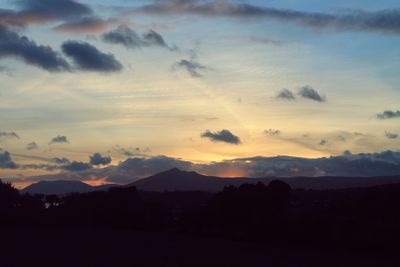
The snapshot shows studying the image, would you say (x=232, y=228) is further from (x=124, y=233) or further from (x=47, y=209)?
(x=47, y=209)

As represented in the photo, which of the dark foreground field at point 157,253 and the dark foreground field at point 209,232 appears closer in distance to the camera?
the dark foreground field at point 157,253

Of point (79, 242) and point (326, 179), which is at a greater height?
point (326, 179)

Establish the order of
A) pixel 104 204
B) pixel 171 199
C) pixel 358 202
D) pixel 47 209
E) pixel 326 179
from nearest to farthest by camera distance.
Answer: pixel 358 202
pixel 104 204
pixel 47 209
pixel 171 199
pixel 326 179

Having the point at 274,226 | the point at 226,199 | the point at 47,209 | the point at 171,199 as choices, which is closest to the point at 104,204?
the point at 47,209

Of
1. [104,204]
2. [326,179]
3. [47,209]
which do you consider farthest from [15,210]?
[326,179]

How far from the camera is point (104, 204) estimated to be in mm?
67125

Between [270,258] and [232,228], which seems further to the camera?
[232,228]

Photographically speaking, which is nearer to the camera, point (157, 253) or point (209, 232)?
point (157, 253)

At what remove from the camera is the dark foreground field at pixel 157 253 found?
37875 mm

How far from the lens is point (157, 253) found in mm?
42656

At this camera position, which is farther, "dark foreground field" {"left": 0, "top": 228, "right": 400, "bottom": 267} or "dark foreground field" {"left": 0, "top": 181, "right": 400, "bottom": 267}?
"dark foreground field" {"left": 0, "top": 181, "right": 400, "bottom": 267}

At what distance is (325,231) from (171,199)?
2496 inches

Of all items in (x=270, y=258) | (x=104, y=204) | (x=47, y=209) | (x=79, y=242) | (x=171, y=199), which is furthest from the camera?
(x=171, y=199)

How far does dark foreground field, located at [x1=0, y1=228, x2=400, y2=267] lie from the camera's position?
124 feet
